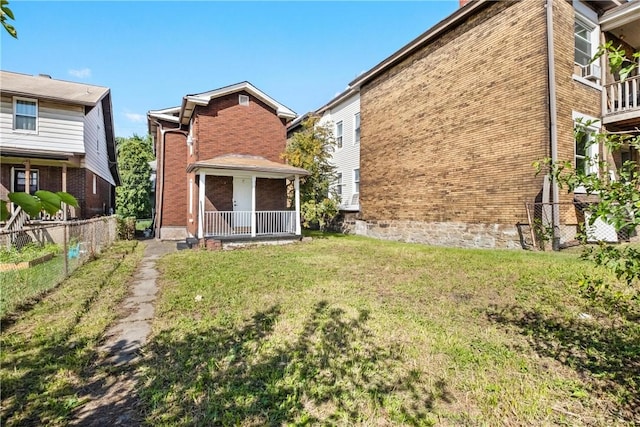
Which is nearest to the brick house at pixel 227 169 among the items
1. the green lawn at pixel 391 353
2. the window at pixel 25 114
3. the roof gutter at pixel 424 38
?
the roof gutter at pixel 424 38

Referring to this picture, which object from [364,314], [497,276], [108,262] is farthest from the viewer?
[108,262]

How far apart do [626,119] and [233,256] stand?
13.2 meters

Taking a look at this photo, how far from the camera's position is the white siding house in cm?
1711

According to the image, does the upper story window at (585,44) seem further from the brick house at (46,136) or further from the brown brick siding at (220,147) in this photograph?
the brick house at (46,136)

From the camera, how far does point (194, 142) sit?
43.5ft

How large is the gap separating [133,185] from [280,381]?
2652 centimetres

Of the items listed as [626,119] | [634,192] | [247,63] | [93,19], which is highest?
[247,63]

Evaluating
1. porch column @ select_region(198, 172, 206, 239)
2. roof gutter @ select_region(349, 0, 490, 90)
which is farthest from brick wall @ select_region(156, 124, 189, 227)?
roof gutter @ select_region(349, 0, 490, 90)

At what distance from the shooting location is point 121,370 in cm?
329

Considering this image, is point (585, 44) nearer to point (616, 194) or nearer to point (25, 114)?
point (616, 194)

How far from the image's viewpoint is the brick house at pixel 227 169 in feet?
41.7

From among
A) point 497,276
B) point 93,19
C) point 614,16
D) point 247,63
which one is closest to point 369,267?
point 497,276

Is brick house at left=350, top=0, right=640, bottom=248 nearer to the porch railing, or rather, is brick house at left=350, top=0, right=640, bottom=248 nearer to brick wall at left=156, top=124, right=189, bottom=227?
the porch railing

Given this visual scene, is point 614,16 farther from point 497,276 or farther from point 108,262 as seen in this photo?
point 108,262
